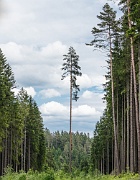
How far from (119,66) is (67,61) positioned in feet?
30.5

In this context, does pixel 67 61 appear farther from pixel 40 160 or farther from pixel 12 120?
pixel 40 160

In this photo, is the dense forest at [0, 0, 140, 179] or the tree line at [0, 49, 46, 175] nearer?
the dense forest at [0, 0, 140, 179]

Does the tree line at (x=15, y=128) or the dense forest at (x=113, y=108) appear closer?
the dense forest at (x=113, y=108)

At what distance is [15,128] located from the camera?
5022 cm

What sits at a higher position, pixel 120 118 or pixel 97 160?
pixel 120 118

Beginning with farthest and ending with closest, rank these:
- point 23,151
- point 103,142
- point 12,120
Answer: point 103,142, point 23,151, point 12,120

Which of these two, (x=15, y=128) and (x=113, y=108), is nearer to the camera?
(x=113, y=108)

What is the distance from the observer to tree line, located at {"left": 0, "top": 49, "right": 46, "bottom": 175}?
138ft

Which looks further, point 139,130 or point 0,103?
point 0,103

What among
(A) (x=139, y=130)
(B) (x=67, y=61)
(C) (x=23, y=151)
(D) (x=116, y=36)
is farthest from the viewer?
(C) (x=23, y=151)

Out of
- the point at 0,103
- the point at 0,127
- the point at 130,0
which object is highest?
the point at 130,0

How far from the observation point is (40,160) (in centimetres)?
7088

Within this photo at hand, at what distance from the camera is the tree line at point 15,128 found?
1651 inches

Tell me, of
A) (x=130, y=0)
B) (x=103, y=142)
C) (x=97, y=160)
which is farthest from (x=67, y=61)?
(x=97, y=160)
